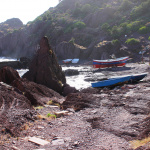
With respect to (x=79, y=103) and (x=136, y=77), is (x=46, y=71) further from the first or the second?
(x=136, y=77)

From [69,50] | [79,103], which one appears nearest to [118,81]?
[79,103]

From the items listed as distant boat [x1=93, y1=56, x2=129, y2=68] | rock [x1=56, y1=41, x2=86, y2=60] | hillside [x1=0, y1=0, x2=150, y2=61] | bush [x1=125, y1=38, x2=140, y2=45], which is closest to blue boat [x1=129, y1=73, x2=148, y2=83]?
hillside [x1=0, y1=0, x2=150, y2=61]

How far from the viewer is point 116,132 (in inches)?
262

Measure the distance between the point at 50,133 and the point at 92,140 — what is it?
1.47 metres

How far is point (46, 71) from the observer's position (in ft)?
57.2

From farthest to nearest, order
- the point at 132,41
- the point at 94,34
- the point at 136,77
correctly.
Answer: the point at 94,34 → the point at 132,41 → the point at 136,77

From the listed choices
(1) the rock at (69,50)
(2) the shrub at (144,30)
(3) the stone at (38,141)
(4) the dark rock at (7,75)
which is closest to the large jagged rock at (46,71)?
(4) the dark rock at (7,75)

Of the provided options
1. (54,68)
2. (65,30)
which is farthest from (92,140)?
(65,30)

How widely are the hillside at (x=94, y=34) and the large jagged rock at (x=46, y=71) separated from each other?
46.1 feet

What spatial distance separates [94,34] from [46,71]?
5995 centimetres

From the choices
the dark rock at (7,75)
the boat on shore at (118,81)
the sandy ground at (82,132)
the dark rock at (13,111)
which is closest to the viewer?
the sandy ground at (82,132)

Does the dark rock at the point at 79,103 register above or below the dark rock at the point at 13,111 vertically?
below

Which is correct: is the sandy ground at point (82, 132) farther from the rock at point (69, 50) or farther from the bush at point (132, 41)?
the rock at point (69, 50)

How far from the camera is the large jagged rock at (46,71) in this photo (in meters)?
17.3
